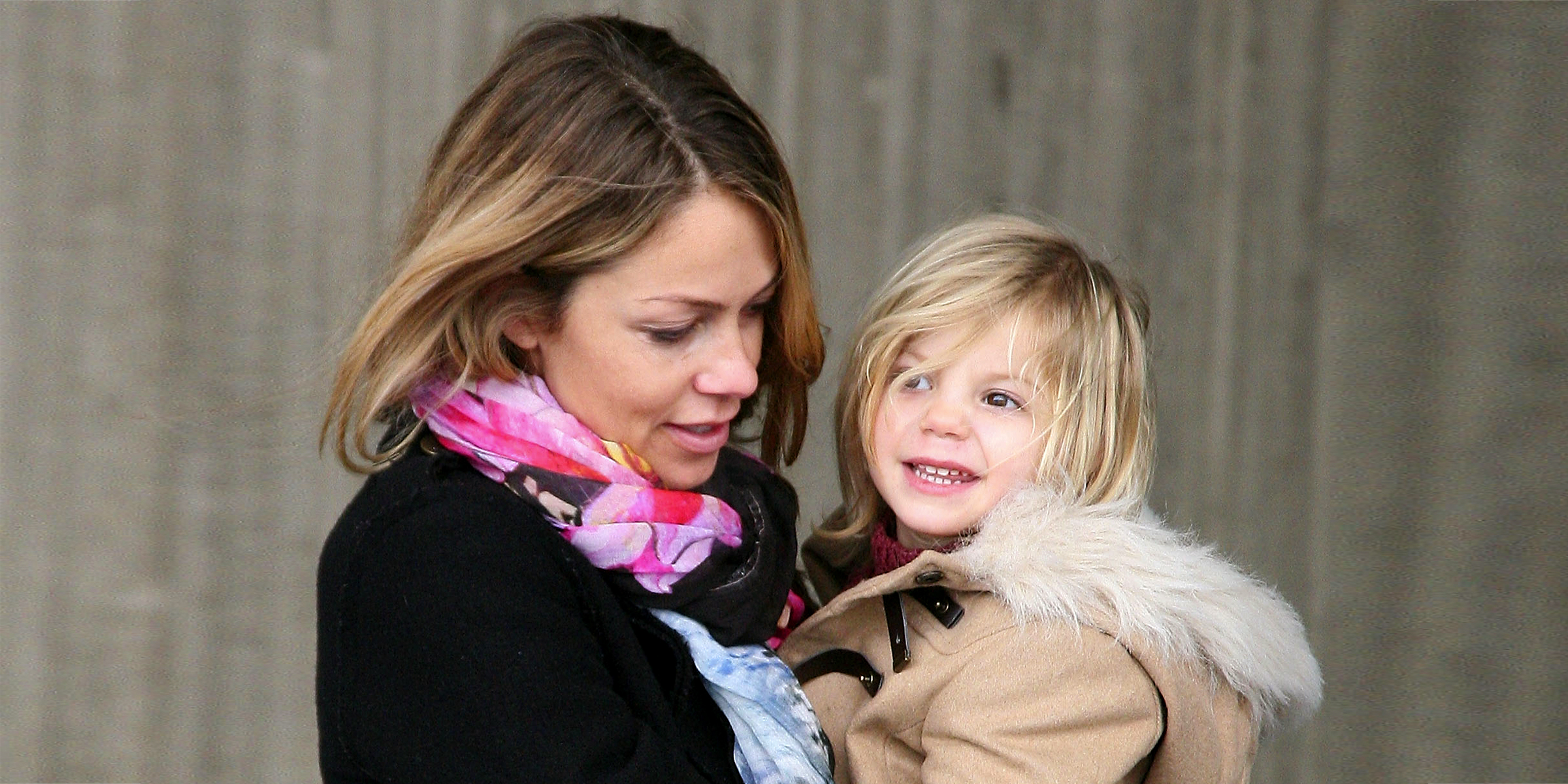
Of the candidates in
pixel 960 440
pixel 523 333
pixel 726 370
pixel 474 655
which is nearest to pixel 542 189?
pixel 523 333

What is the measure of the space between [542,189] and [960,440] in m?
0.73

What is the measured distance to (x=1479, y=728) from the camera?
4.53 m

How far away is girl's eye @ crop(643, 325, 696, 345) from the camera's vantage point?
1.93 m

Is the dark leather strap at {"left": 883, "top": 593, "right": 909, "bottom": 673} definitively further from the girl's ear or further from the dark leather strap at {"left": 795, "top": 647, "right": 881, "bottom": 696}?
the girl's ear

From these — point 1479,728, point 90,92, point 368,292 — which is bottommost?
point 1479,728

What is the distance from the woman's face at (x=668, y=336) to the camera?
6.25 feet

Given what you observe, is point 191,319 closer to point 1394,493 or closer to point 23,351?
point 23,351

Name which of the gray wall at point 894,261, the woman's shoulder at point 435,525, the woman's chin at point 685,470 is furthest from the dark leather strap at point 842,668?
the gray wall at point 894,261

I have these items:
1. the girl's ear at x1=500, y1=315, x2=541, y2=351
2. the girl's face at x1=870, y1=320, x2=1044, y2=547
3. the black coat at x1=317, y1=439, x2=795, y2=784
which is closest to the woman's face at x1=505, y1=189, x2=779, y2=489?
the girl's ear at x1=500, y1=315, x2=541, y2=351

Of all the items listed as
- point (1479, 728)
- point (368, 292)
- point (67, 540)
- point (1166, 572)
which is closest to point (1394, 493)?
point (1479, 728)

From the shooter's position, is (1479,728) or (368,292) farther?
(1479,728)

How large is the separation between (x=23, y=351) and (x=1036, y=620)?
7.43 ft

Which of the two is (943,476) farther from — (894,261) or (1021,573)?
(894,261)

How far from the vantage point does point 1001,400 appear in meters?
2.20
